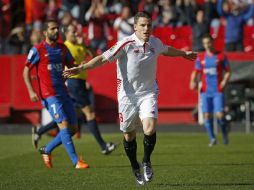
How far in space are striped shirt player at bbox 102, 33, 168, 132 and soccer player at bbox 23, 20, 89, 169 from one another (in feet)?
8.94

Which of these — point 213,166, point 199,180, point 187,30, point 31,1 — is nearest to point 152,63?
point 199,180

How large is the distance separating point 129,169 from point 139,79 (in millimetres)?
2471

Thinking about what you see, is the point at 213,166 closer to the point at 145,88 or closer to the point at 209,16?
the point at 145,88

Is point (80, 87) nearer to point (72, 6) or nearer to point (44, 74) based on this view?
point (44, 74)

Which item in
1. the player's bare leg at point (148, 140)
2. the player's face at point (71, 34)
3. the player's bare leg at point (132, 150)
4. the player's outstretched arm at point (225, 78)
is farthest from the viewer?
the player's outstretched arm at point (225, 78)

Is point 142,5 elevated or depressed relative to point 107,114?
elevated

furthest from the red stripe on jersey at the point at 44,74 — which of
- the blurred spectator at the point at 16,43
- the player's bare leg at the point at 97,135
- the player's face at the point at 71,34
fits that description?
the blurred spectator at the point at 16,43

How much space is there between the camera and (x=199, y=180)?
1081 centimetres

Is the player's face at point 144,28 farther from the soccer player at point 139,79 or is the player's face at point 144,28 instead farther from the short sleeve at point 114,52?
the short sleeve at point 114,52

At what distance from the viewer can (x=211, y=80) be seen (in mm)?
18938

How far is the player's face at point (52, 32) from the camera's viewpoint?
13.2 m

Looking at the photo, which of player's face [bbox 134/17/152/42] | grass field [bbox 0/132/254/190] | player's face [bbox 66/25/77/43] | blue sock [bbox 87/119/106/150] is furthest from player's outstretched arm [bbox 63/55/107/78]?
blue sock [bbox 87/119/106/150]

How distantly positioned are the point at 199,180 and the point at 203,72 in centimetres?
846

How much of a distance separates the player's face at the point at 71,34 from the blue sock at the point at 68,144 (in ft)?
10.6
